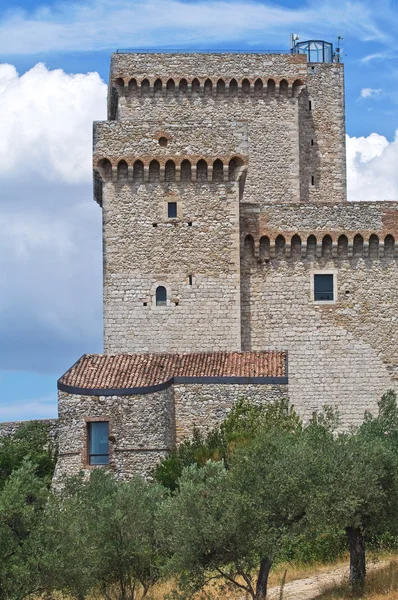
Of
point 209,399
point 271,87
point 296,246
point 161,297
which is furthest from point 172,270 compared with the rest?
point 271,87

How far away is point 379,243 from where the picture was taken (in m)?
47.4

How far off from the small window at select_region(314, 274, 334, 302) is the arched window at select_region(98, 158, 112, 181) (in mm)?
8284

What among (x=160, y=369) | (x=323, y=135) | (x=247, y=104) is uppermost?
(x=247, y=104)

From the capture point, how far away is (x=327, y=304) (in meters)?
46.8

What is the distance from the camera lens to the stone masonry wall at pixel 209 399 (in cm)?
4072

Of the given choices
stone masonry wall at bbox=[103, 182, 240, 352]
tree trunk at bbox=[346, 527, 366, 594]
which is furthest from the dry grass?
stone masonry wall at bbox=[103, 182, 240, 352]

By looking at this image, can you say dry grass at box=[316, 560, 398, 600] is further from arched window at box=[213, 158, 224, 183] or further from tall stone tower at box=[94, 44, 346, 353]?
arched window at box=[213, 158, 224, 183]

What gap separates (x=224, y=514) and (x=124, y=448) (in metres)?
10.3

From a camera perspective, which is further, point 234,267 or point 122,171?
point 122,171

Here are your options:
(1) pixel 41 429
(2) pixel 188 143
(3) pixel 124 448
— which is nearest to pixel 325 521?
(3) pixel 124 448

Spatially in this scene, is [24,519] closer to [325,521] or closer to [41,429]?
[325,521]

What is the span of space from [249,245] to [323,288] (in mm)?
3091

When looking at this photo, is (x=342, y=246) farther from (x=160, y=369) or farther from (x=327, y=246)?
(x=160, y=369)

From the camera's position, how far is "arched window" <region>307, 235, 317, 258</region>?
47.3 metres
